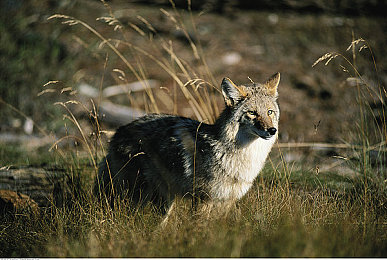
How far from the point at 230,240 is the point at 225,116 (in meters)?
1.47

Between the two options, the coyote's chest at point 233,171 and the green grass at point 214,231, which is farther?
the coyote's chest at point 233,171

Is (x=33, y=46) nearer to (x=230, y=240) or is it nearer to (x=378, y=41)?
(x=230, y=240)

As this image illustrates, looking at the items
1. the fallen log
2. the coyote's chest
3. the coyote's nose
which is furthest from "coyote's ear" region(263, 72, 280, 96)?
the fallen log

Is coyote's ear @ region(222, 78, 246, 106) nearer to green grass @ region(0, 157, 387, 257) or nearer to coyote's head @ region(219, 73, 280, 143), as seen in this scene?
coyote's head @ region(219, 73, 280, 143)

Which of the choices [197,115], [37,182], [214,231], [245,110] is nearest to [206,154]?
[245,110]

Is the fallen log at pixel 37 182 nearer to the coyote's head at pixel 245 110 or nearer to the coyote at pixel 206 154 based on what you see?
the coyote at pixel 206 154

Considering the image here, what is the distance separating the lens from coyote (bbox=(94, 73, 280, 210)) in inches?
157

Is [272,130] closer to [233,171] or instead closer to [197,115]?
[233,171]

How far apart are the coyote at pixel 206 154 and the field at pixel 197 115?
0.83 feet

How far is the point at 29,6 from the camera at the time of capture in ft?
34.0

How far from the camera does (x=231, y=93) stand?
13.2 feet

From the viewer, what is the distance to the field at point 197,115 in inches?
132

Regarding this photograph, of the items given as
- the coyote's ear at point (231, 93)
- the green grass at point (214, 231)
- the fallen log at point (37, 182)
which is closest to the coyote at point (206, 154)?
the coyote's ear at point (231, 93)

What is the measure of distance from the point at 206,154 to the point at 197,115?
2075mm
